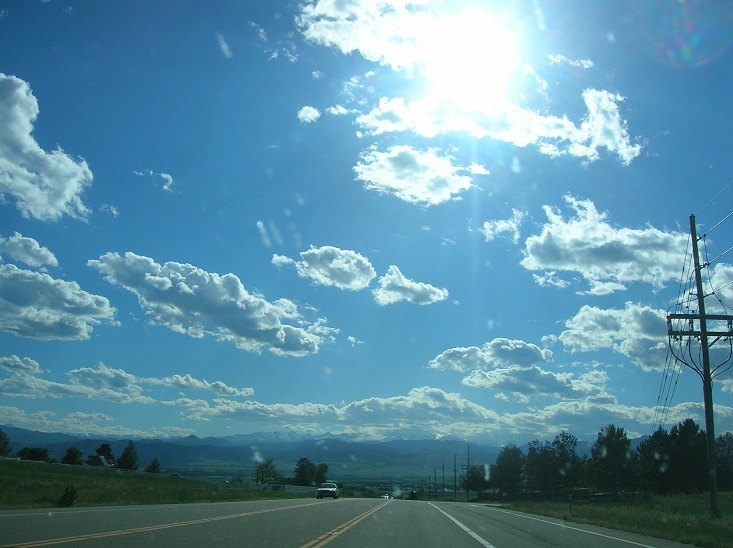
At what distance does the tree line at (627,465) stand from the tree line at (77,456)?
207 ft

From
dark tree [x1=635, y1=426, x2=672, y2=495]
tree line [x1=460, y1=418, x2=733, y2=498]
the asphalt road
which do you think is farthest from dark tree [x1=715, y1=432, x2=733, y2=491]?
the asphalt road

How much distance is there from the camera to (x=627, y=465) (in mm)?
A: 85312

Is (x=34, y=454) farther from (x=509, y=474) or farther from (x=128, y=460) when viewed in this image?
(x=509, y=474)

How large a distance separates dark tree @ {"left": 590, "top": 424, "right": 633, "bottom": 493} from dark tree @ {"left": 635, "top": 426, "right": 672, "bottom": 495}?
14.3 feet

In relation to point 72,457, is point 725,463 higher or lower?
higher

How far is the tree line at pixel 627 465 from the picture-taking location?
79312mm

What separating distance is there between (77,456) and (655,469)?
301ft

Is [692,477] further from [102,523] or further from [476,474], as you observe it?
[102,523]

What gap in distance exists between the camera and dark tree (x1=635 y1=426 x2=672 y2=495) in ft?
256

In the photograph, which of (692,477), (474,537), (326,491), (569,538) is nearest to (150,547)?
(474,537)

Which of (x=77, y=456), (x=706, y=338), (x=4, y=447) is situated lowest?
(x=77, y=456)

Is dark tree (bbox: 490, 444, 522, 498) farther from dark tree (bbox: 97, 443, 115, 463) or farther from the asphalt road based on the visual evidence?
the asphalt road

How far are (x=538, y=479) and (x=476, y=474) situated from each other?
86.5 ft

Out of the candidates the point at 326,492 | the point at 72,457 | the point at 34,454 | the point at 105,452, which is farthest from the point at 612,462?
the point at 105,452
